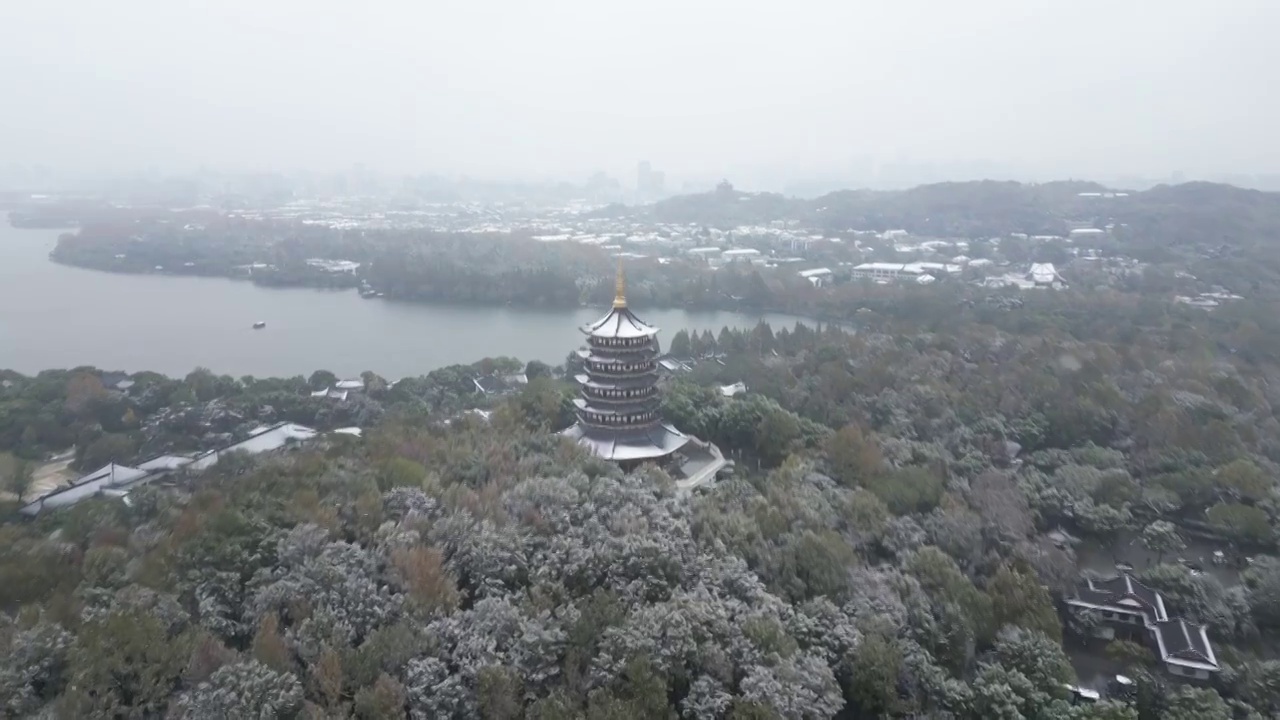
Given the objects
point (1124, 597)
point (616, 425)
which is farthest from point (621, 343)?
point (1124, 597)

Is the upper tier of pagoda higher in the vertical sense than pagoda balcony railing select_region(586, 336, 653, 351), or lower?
higher

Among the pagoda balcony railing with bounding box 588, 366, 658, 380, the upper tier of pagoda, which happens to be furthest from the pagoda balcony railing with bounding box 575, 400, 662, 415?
the upper tier of pagoda

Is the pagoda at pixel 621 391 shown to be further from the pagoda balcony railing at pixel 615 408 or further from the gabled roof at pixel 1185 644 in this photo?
the gabled roof at pixel 1185 644

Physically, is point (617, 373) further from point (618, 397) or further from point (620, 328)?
point (620, 328)

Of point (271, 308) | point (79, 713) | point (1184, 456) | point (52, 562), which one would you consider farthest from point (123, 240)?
point (1184, 456)

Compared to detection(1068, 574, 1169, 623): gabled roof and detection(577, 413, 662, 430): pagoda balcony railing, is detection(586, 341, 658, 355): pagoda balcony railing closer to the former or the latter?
detection(577, 413, 662, 430): pagoda balcony railing

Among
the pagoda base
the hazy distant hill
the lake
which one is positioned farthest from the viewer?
the hazy distant hill

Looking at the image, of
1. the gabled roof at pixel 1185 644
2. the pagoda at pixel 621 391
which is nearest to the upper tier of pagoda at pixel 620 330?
the pagoda at pixel 621 391
